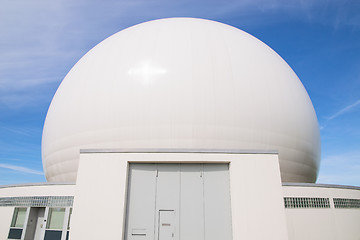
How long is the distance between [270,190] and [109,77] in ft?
30.8

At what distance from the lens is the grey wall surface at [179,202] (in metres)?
8.11

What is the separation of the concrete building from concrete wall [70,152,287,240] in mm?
33

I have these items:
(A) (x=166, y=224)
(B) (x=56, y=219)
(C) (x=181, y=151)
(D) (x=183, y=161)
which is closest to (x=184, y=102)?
(C) (x=181, y=151)

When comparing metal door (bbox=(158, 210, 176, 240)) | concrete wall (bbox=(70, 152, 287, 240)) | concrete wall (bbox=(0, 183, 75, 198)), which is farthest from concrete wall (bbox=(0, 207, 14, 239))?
metal door (bbox=(158, 210, 176, 240))

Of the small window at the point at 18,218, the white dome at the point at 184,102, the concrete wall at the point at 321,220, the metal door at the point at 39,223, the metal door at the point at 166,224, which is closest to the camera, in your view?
the metal door at the point at 166,224

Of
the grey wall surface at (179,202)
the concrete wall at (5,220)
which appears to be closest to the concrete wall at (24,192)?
the concrete wall at (5,220)

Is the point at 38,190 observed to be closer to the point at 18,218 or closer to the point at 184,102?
the point at 18,218

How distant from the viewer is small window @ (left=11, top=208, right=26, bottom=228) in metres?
12.5

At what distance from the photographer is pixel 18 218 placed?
41.3 feet

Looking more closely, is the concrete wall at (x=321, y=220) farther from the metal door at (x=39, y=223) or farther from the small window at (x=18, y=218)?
the small window at (x=18, y=218)

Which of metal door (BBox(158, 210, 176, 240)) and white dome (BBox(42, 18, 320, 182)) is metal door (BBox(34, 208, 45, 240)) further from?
metal door (BBox(158, 210, 176, 240))

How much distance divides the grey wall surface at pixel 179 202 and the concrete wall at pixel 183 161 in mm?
325

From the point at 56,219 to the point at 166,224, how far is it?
672 cm

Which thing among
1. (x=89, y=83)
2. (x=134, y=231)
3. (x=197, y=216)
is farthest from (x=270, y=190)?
(x=89, y=83)
